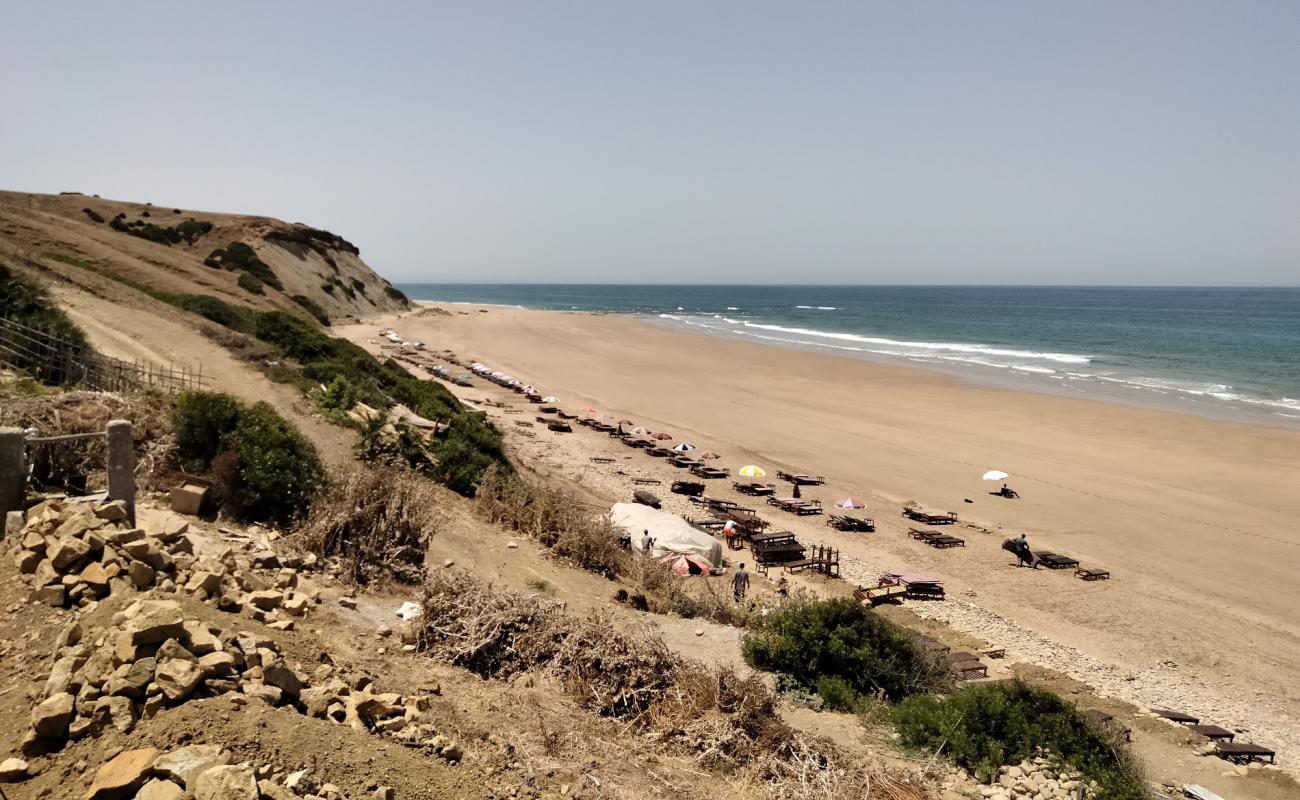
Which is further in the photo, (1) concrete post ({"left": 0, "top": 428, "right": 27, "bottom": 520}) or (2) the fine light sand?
(2) the fine light sand

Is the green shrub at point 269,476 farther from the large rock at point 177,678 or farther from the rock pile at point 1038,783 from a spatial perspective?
the rock pile at point 1038,783

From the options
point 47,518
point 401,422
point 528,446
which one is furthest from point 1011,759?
point 528,446

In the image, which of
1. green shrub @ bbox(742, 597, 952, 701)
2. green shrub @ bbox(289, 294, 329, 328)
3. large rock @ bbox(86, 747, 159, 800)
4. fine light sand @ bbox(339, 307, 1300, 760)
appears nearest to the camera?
large rock @ bbox(86, 747, 159, 800)

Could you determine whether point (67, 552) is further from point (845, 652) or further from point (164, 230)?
point (164, 230)

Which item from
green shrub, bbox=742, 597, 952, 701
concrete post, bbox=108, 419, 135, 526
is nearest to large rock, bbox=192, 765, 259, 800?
concrete post, bbox=108, 419, 135, 526

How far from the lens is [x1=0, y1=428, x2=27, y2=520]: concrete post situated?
23.4 feet

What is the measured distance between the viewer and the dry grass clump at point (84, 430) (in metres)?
8.59

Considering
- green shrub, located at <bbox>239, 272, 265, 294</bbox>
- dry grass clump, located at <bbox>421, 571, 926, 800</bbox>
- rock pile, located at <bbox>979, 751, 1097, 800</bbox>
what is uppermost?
green shrub, located at <bbox>239, 272, 265, 294</bbox>

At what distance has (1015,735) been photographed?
8.05m

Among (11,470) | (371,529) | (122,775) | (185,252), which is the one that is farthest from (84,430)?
(185,252)

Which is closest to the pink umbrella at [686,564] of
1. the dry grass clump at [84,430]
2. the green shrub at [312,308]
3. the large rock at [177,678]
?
the dry grass clump at [84,430]

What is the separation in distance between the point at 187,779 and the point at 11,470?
198 inches

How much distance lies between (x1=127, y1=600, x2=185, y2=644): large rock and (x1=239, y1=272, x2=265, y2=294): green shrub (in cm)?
4202

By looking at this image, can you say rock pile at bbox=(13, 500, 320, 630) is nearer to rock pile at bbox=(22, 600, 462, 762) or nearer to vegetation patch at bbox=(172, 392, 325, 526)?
rock pile at bbox=(22, 600, 462, 762)
